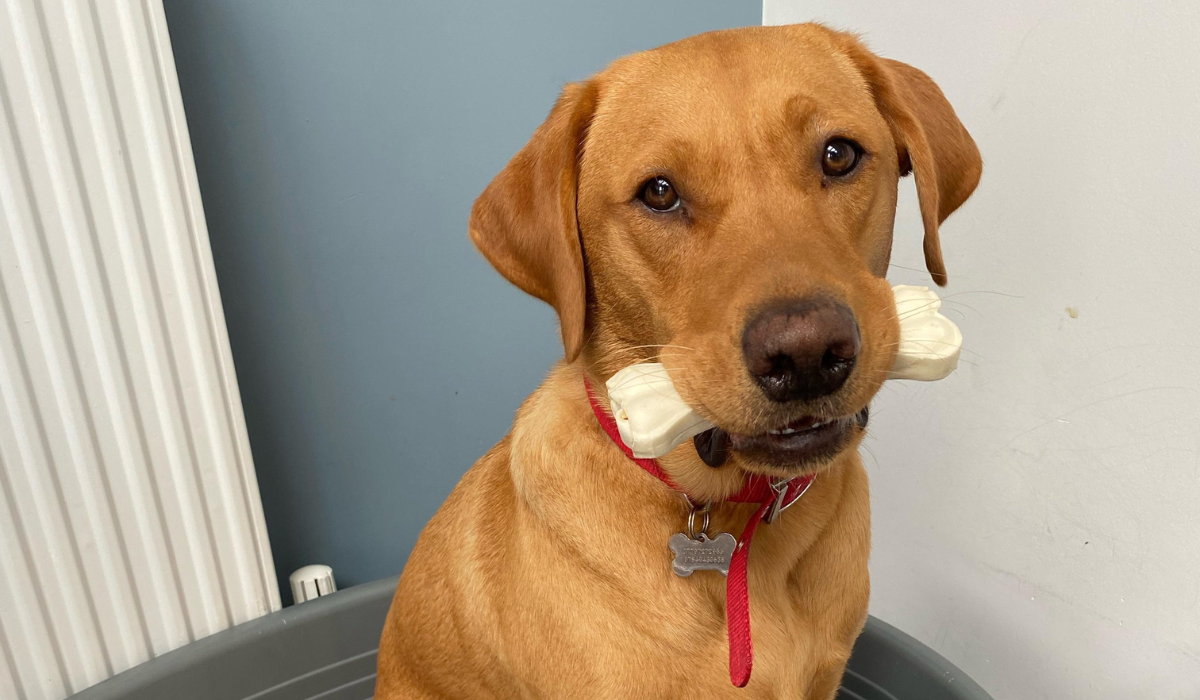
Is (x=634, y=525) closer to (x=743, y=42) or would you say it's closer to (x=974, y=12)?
(x=743, y=42)

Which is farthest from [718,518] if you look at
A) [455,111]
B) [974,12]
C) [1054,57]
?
[455,111]

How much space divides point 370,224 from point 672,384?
1561 mm

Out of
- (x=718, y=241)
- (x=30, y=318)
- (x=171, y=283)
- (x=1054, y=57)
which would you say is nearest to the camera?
(x=718, y=241)

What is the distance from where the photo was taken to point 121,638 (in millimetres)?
2221

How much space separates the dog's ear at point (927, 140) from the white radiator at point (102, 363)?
5.34ft

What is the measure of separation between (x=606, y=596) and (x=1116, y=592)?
1.22m

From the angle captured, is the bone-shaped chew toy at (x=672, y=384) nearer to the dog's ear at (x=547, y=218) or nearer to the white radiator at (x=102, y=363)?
the dog's ear at (x=547, y=218)

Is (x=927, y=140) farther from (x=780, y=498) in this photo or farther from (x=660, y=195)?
(x=780, y=498)

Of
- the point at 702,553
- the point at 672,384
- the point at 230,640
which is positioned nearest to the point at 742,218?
the point at 672,384

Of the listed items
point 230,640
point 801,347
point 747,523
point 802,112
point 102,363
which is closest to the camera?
point 801,347

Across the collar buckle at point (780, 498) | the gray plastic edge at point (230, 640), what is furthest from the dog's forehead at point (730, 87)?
the gray plastic edge at point (230, 640)

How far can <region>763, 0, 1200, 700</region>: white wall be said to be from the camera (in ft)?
5.48

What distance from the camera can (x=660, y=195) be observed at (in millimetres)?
1371

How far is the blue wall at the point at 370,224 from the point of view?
237 centimetres
